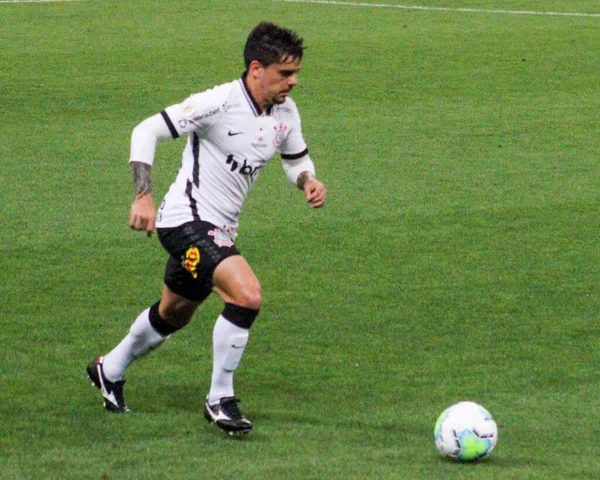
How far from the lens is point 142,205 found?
6090 mm

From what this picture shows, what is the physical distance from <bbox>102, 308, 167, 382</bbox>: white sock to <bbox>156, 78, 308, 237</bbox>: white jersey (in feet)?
1.75

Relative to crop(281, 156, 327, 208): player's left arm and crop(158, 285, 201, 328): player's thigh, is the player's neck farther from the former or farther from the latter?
crop(158, 285, 201, 328): player's thigh

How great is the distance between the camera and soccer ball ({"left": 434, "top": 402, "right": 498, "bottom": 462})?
230 inches

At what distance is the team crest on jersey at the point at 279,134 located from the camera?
6.66 m

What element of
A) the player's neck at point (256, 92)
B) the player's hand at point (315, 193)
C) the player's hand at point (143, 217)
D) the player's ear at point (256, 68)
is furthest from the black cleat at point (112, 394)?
the player's ear at point (256, 68)

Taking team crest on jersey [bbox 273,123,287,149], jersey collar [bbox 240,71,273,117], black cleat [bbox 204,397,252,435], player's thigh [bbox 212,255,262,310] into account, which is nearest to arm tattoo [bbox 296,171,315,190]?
team crest on jersey [bbox 273,123,287,149]

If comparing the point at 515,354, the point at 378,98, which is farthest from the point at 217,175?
the point at 378,98

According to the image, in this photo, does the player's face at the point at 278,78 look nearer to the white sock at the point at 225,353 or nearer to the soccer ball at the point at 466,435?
the white sock at the point at 225,353

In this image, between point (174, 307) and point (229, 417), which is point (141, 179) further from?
point (229, 417)

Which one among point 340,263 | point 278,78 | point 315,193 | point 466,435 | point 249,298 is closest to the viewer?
point 466,435

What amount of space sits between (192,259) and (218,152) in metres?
0.55

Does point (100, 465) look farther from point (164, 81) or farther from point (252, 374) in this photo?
point (164, 81)

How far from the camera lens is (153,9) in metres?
20.3

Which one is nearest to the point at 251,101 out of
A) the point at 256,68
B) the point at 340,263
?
the point at 256,68
